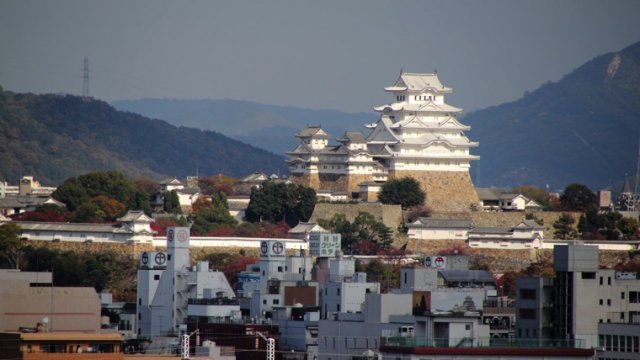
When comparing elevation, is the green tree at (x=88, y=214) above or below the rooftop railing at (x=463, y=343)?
above

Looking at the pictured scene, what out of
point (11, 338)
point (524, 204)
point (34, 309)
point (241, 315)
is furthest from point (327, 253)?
point (11, 338)

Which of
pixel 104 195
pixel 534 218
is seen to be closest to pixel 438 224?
pixel 534 218

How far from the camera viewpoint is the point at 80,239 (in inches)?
3381

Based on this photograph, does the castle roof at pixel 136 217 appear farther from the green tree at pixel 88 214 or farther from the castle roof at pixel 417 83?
the castle roof at pixel 417 83

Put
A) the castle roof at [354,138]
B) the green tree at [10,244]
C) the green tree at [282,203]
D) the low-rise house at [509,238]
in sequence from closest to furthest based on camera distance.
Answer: the green tree at [10,244] < the low-rise house at [509,238] < the green tree at [282,203] < the castle roof at [354,138]

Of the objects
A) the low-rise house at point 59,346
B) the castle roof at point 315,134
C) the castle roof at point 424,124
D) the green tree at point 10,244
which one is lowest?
the low-rise house at point 59,346

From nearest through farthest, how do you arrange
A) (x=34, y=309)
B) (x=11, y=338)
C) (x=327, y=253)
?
(x=11, y=338)
(x=34, y=309)
(x=327, y=253)

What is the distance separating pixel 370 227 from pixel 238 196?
11.2 m

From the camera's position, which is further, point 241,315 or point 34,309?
point 241,315

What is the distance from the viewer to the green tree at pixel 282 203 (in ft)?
303

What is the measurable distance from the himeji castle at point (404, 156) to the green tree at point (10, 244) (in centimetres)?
1722

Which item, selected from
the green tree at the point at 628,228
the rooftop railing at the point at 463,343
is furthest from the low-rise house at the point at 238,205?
the rooftop railing at the point at 463,343

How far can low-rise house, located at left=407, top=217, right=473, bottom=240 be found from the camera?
294ft

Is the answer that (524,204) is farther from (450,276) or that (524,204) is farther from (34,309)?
(34,309)
